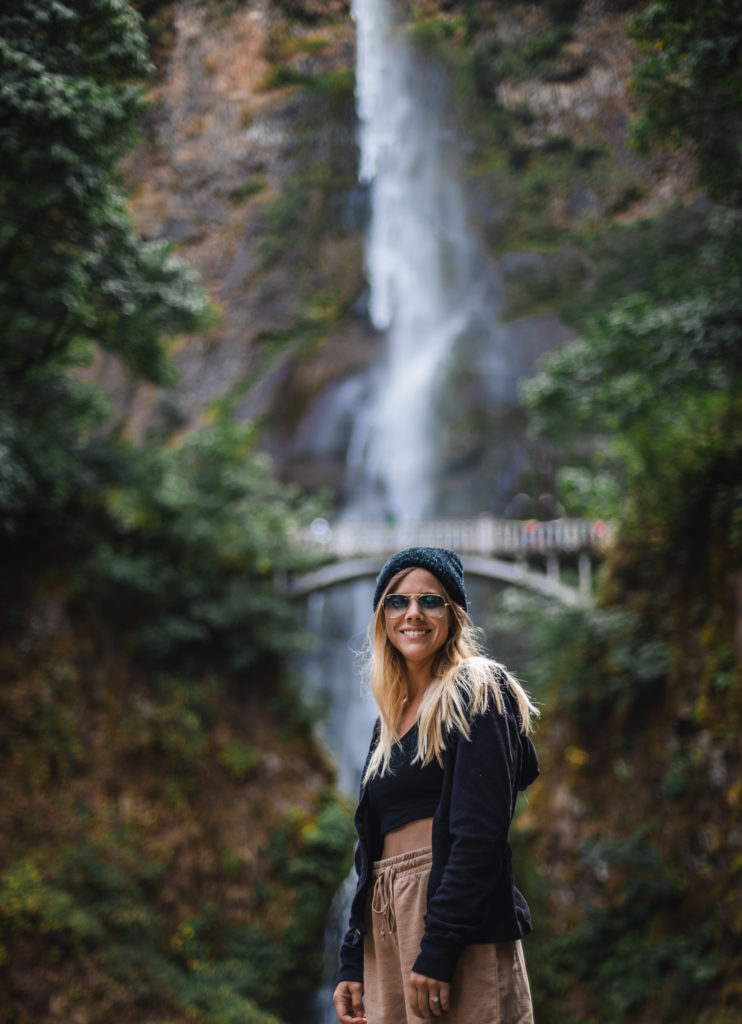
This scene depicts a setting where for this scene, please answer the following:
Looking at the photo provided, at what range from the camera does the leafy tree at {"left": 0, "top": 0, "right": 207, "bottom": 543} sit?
424cm

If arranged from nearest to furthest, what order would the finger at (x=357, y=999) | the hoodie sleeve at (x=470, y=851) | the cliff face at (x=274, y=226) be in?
the hoodie sleeve at (x=470, y=851) → the finger at (x=357, y=999) → the cliff face at (x=274, y=226)

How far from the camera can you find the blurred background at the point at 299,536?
18.7 feet

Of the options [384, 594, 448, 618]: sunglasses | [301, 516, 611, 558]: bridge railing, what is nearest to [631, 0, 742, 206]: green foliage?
[384, 594, 448, 618]: sunglasses

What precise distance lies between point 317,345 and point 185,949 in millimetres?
18448

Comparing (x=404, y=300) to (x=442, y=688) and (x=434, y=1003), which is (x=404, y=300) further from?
(x=434, y=1003)

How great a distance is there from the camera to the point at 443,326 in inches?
921

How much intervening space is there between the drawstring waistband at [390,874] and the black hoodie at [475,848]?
10cm

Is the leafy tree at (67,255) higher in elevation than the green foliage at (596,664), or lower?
higher

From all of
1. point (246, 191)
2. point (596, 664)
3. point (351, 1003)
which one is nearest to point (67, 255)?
point (351, 1003)

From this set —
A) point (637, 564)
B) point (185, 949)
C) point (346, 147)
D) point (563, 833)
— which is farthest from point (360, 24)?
point (185, 949)

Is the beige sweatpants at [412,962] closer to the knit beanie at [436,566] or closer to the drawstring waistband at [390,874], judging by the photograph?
the drawstring waistband at [390,874]

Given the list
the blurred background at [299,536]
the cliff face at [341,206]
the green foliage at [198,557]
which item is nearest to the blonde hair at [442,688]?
the blurred background at [299,536]

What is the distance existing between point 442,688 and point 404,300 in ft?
75.7

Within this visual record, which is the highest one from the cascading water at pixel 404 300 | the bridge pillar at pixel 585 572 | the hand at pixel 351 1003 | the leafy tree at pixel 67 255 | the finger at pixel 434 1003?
the cascading water at pixel 404 300
